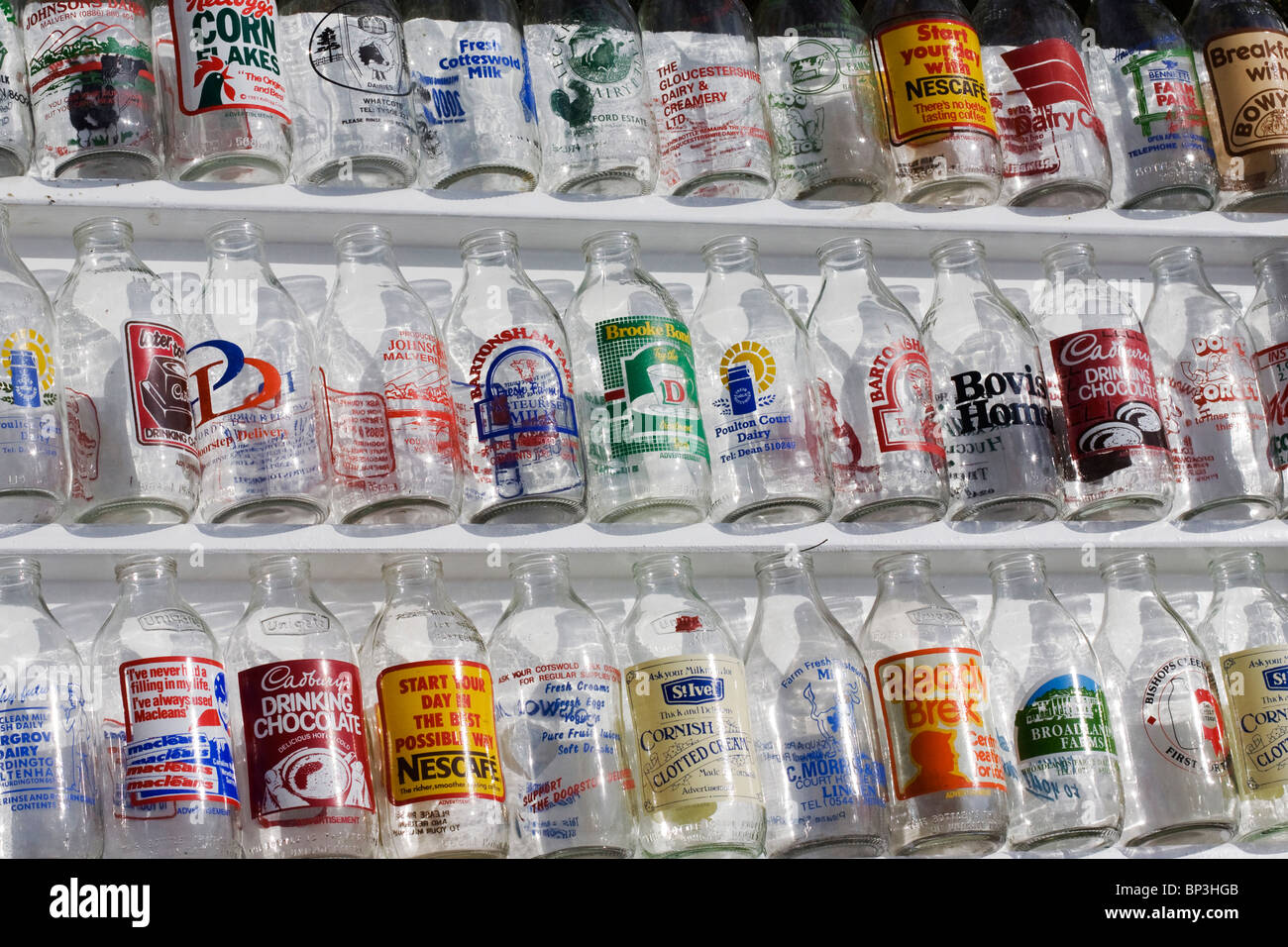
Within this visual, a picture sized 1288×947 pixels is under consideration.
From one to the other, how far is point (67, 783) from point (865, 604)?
0.77 meters

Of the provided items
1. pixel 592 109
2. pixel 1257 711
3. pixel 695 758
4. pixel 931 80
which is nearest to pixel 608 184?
pixel 592 109

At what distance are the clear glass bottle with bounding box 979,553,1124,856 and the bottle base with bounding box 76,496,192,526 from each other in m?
0.75

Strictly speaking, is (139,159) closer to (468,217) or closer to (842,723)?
(468,217)

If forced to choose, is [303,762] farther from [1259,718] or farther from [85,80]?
[1259,718]

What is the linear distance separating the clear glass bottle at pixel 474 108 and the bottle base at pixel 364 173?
0.03 meters

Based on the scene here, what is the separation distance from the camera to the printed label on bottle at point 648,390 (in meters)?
1.55

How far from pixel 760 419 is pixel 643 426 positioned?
0.38ft

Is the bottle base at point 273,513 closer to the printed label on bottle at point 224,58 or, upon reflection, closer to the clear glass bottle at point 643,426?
the clear glass bottle at point 643,426

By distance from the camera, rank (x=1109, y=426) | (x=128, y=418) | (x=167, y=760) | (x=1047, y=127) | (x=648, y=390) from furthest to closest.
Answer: (x=1047, y=127) → (x=1109, y=426) → (x=648, y=390) → (x=128, y=418) → (x=167, y=760)

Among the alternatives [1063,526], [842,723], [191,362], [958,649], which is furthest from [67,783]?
[1063,526]

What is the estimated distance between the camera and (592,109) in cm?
167

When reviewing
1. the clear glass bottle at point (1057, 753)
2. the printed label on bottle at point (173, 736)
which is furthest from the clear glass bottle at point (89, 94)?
the clear glass bottle at point (1057, 753)

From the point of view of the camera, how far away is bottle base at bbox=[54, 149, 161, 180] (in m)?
1.53

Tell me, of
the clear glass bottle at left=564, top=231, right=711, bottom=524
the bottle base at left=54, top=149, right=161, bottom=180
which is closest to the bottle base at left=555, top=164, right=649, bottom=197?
the clear glass bottle at left=564, top=231, right=711, bottom=524
